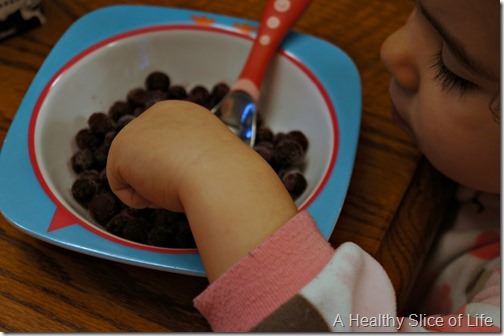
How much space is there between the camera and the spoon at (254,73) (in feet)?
2.40

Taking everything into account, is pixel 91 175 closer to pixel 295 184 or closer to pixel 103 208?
pixel 103 208

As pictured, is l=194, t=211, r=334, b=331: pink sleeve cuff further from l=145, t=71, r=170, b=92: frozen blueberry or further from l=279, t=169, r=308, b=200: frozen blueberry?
l=145, t=71, r=170, b=92: frozen blueberry

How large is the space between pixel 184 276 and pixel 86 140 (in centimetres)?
21

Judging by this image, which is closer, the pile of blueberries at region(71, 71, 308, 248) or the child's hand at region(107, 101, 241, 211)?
the child's hand at region(107, 101, 241, 211)

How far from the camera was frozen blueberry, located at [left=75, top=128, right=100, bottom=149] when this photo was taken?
71 cm

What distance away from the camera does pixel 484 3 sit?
0.47 meters

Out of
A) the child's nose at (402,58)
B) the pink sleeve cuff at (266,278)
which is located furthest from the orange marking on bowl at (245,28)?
the pink sleeve cuff at (266,278)

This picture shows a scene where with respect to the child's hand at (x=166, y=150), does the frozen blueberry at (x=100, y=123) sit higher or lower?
lower

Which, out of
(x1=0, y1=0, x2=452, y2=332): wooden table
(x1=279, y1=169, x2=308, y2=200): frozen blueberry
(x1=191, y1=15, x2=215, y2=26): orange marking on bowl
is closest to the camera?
(x1=0, y1=0, x2=452, y2=332): wooden table

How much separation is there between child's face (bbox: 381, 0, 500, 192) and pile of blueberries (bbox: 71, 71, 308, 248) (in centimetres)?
13

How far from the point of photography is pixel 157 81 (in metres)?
0.78

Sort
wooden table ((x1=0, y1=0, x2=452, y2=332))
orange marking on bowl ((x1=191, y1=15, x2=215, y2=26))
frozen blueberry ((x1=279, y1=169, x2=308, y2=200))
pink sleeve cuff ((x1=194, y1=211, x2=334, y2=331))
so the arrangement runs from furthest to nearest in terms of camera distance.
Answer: orange marking on bowl ((x1=191, y1=15, x2=215, y2=26)), frozen blueberry ((x1=279, y1=169, x2=308, y2=200)), wooden table ((x1=0, y1=0, x2=452, y2=332)), pink sleeve cuff ((x1=194, y1=211, x2=334, y2=331))

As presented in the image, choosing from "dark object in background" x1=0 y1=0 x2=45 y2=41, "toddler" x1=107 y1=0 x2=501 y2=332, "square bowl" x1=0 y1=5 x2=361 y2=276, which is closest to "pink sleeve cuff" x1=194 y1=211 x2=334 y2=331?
"toddler" x1=107 y1=0 x2=501 y2=332

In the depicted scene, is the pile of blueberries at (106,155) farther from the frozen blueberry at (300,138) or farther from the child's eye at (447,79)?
the child's eye at (447,79)
